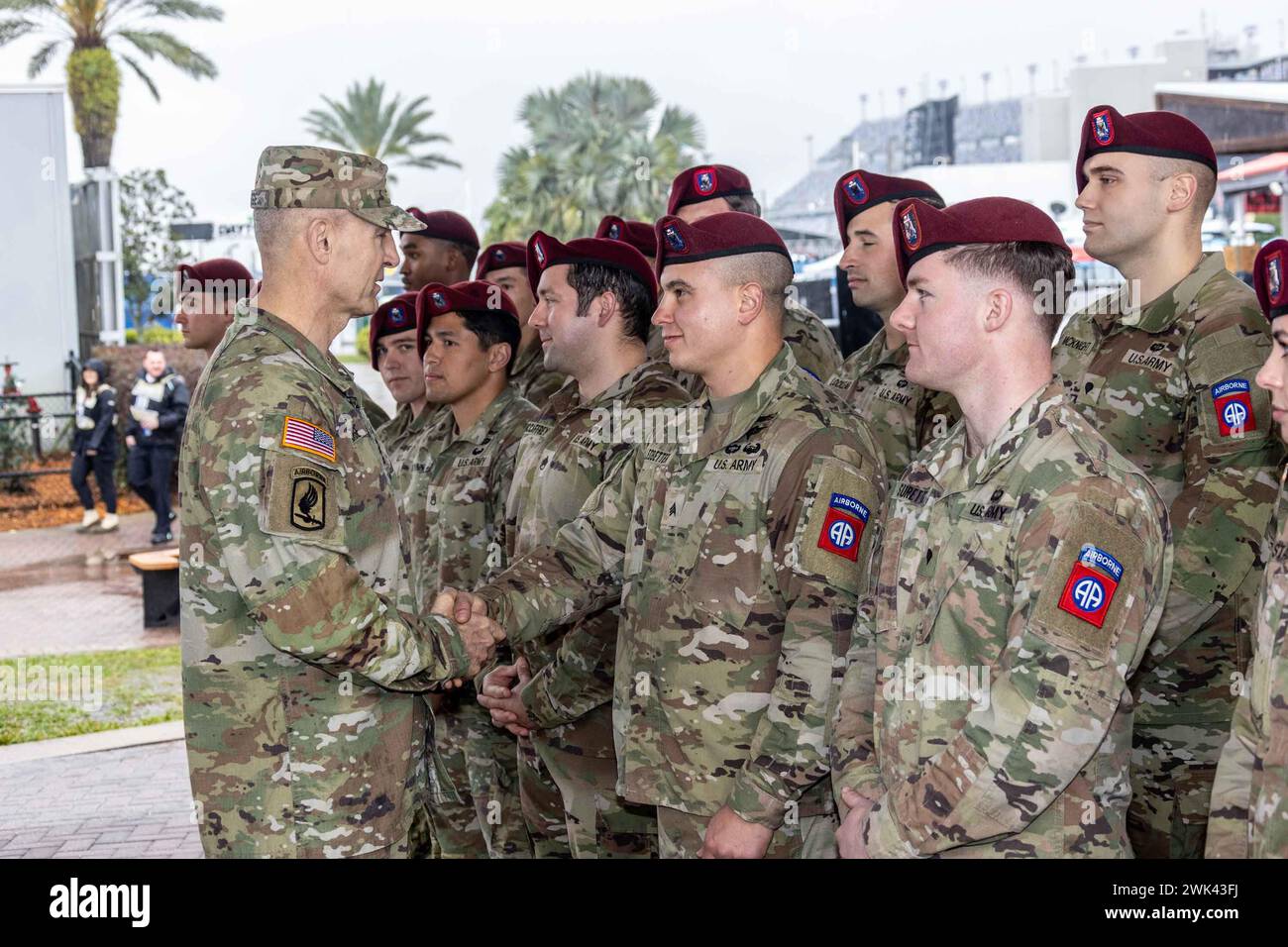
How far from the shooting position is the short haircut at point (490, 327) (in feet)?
16.8

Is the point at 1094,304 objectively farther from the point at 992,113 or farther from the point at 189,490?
the point at 992,113

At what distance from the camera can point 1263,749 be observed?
2.32m

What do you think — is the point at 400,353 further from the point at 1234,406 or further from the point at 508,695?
the point at 1234,406

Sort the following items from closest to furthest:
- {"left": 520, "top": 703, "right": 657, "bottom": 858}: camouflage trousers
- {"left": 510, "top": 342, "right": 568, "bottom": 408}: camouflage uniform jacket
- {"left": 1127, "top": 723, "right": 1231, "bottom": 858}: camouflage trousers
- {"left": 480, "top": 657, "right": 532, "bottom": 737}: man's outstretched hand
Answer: {"left": 1127, "top": 723, "right": 1231, "bottom": 858}: camouflage trousers
{"left": 520, "top": 703, "right": 657, "bottom": 858}: camouflage trousers
{"left": 480, "top": 657, "right": 532, "bottom": 737}: man's outstretched hand
{"left": 510, "top": 342, "right": 568, "bottom": 408}: camouflage uniform jacket

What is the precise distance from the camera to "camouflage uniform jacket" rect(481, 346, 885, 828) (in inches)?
116

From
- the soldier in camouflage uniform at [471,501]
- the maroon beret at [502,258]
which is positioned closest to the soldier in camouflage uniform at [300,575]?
the soldier in camouflage uniform at [471,501]

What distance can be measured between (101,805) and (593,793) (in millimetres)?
3251

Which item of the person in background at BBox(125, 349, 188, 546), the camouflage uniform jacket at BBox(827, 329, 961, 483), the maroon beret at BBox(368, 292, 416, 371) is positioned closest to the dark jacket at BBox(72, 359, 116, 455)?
the person in background at BBox(125, 349, 188, 546)

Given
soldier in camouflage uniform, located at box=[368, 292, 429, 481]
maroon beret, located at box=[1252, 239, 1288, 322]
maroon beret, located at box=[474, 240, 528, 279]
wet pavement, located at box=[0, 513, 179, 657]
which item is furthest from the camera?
wet pavement, located at box=[0, 513, 179, 657]

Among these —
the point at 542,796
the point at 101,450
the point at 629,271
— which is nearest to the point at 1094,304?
the point at 629,271

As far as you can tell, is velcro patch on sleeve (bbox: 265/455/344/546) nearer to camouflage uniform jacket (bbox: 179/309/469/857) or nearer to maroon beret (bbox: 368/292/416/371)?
camouflage uniform jacket (bbox: 179/309/469/857)

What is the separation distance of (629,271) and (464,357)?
0.96 meters

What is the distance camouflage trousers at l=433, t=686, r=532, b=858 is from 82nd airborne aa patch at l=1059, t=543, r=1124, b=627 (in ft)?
9.05
